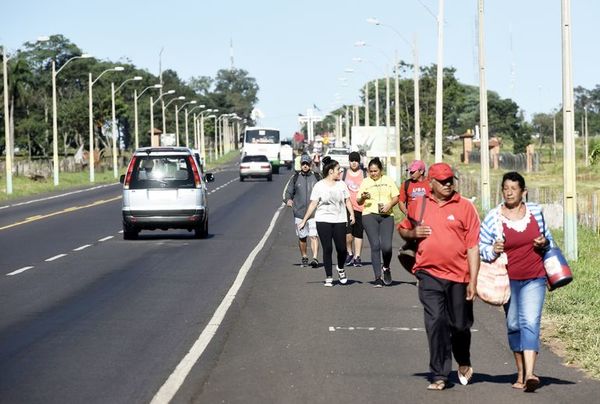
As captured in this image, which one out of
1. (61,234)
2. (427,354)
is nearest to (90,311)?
(427,354)

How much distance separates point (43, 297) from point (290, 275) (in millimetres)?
4558

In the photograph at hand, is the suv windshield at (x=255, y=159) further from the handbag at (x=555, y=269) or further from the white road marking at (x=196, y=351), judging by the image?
the handbag at (x=555, y=269)

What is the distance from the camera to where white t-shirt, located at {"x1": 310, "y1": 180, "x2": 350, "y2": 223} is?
64.5ft

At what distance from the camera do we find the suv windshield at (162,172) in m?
30.5

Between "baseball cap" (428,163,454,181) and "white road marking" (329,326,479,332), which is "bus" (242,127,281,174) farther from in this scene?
"baseball cap" (428,163,454,181)

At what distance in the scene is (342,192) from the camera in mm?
19781

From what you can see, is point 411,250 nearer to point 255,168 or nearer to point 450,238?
point 450,238

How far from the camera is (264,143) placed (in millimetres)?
105750

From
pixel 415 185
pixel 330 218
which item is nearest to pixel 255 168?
pixel 330 218

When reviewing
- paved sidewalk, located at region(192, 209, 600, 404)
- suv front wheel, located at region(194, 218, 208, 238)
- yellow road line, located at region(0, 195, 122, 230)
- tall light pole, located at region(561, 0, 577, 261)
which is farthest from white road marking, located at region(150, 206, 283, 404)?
yellow road line, located at region(0, 195, 122, 230)

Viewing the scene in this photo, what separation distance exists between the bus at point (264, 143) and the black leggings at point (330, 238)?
84337 millimetres

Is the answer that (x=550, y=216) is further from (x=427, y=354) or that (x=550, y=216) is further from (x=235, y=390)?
(x=235, y=390)

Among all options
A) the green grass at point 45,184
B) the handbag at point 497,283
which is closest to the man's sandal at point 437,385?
the handbag at point 497,283

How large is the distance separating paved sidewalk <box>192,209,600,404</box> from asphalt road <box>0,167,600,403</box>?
0.7 inches
